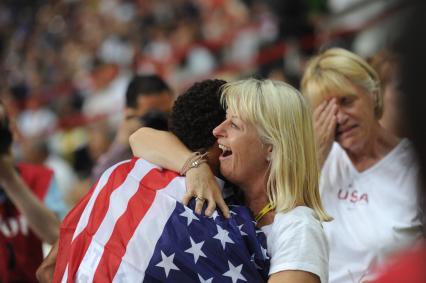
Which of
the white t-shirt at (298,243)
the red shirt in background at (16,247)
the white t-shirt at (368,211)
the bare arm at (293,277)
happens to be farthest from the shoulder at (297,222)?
the red shirt in background at (16,247)

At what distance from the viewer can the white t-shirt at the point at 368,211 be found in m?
2.62

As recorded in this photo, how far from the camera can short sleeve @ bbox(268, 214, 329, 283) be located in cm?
182

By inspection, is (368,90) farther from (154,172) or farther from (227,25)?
(227,25)

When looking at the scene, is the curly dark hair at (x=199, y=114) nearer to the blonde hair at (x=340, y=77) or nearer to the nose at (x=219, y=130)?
the nose at (x=219, y=130)

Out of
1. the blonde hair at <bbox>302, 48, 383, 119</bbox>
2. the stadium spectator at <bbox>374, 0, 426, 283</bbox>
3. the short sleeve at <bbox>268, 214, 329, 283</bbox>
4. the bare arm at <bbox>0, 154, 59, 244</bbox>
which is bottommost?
the bare arm at <bbox>0, 154, 59, 244</bbox>

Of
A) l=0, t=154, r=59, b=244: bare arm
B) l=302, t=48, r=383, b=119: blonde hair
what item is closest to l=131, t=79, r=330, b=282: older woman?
l=302, t=48, r=383, b=119: blonde hair

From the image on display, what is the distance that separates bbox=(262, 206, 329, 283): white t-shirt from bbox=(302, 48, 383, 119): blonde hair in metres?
1.01

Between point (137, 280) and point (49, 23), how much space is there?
1424cm

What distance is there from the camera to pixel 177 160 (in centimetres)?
208

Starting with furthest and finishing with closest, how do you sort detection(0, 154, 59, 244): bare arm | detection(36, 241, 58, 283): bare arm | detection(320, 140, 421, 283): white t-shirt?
detection(0, 154, 59, 244): bare arm, detection(320, 140, 421, 283): white t-shirt, detection(36, 241, 58, 283): bare arm

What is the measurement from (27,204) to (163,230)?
4.06 feet

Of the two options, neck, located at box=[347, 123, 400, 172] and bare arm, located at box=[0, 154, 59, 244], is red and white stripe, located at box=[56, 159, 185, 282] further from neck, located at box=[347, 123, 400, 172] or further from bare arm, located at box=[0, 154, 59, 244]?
neck, located at box=[347, 123, 400, 172]

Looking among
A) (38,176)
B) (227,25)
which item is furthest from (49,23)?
(38,176)

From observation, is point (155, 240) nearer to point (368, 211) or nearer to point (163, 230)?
point (163, 230)
